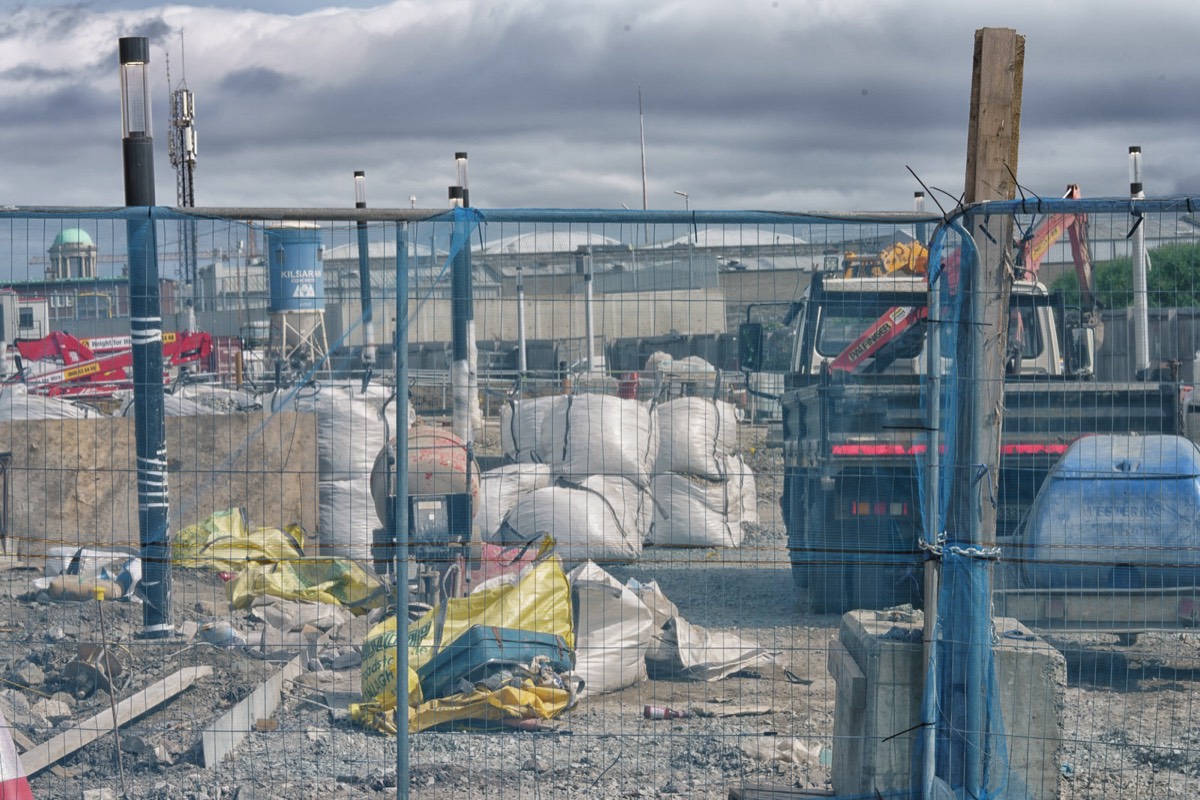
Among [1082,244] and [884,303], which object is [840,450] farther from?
[1082,244]

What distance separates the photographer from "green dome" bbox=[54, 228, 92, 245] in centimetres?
434

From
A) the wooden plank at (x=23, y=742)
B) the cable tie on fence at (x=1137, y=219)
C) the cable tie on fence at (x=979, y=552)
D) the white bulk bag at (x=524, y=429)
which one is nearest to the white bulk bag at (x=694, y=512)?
the white bulk bag at (x=524, y=429)

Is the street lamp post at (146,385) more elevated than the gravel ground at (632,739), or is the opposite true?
the street lamp post at (146,385)

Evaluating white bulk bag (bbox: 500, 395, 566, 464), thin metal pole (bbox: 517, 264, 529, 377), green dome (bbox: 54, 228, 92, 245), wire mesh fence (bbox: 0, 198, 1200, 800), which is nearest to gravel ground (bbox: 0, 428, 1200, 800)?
wire mesh fence (bbox: 0, 198, 1200, 800)

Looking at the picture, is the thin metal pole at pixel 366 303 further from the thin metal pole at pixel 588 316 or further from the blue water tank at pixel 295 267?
the thin metal pole at pixel 588 316

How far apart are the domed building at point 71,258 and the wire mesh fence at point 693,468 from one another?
2cm

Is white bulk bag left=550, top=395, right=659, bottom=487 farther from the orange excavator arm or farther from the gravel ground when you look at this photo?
the orange excavator arm

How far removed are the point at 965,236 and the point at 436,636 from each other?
265 centimetres

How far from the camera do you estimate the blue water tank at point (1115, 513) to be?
14.3ft

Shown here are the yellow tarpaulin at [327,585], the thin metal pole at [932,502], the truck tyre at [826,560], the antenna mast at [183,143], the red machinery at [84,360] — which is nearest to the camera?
the thin metal pole at [932,502]

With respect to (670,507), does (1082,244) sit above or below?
above

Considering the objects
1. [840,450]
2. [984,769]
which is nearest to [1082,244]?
[840,450]

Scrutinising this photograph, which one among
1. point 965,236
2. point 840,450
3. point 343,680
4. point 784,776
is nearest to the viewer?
point 965,236

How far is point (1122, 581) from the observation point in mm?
4668
